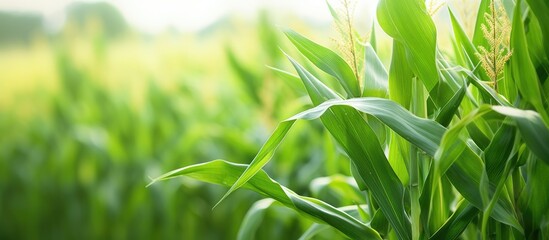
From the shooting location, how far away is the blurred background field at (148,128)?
1800mm

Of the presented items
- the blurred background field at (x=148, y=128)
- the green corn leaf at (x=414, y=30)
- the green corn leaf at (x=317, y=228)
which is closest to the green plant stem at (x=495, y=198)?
the green corn leaf at (x=414, y=30)

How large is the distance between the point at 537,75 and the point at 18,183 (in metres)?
2.20

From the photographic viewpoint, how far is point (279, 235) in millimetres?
1727

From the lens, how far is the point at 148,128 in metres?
2.15

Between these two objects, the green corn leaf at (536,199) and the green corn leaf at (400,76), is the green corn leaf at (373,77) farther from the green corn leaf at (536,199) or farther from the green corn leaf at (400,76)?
the green corn leaf at (536,199)

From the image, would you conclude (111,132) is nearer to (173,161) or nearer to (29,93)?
(173,161)

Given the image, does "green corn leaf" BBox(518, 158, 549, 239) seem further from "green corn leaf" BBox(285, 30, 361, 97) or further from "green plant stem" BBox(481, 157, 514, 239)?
"green corn leaf" BBox(285, 30, 361, 97)

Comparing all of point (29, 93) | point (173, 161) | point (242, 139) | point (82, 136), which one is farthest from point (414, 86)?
point (29, 93)

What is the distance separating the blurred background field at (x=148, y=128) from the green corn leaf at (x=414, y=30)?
60 cm

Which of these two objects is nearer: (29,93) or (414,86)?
(414,86)

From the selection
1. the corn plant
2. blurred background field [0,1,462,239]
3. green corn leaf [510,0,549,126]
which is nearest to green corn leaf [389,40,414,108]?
the corn plant

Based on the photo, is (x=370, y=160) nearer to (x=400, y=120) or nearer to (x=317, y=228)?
(x=400, y=120)

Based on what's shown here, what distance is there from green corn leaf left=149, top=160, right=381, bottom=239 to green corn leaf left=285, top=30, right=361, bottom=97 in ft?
0.38

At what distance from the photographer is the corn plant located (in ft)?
2.08
